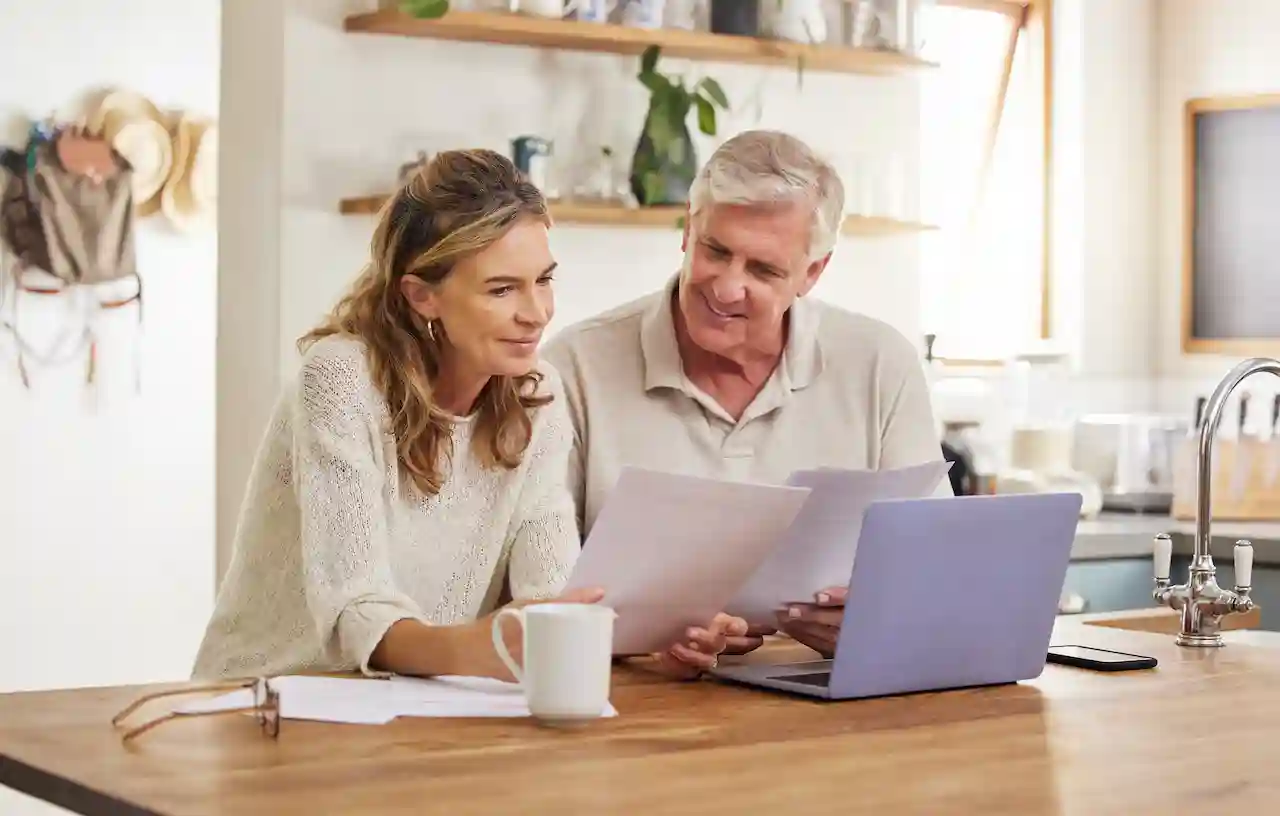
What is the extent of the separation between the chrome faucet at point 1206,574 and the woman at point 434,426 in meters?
0.79

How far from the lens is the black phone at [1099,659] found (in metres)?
2.37

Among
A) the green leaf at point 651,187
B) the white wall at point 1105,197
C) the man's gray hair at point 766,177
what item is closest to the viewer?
the man's gray hair at point 766,177

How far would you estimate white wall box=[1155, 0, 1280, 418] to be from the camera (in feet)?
17.3

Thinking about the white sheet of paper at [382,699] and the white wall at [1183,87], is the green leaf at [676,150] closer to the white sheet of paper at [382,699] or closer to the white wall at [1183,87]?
the white wall at [1183,87]

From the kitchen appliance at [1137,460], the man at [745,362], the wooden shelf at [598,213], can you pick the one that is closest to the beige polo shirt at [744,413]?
the man at [745,362]

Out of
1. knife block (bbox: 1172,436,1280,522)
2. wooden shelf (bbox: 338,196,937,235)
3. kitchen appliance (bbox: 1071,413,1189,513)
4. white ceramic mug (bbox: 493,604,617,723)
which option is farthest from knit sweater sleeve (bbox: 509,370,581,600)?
kitchen appliance (bbox: 1071,413,1189,513)

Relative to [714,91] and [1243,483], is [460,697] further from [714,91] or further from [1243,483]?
[1243,483]

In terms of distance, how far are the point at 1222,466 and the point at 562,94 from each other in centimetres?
182

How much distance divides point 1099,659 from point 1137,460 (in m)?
2.74

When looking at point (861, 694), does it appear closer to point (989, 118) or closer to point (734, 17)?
point (734, 17)

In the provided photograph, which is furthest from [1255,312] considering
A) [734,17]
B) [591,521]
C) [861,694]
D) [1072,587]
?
[861,694]

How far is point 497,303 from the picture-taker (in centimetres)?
240

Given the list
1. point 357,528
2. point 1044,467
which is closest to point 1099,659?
point 357,528

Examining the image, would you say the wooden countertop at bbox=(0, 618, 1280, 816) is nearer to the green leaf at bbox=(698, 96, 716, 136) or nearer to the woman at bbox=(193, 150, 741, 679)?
the woman at bbox=(193, 150, 741, 679)
